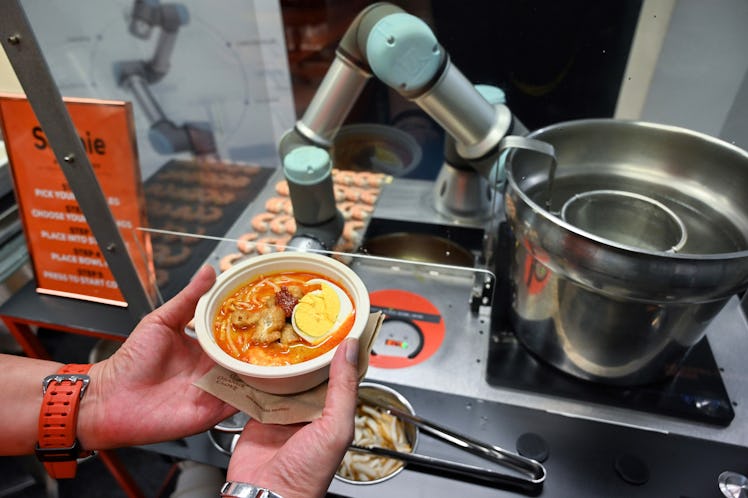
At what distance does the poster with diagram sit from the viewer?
1171mm

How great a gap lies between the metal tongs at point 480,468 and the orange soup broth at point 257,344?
27cm

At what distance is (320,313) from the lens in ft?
2.24

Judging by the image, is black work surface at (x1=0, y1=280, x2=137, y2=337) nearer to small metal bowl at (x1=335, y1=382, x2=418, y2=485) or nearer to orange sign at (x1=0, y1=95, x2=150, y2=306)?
orange sign at (x1=0, y1=95, x2=150, y2=306)

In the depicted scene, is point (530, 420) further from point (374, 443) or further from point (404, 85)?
point (404, 85)

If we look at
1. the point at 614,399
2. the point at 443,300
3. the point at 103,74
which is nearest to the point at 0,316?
the point at 103,74

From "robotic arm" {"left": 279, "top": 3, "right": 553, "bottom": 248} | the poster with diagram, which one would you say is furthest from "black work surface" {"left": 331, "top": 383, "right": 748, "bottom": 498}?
the poster with diagram

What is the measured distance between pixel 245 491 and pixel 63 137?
0.69m

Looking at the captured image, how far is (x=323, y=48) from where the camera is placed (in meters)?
1.29

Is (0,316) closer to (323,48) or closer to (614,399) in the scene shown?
(323,48)

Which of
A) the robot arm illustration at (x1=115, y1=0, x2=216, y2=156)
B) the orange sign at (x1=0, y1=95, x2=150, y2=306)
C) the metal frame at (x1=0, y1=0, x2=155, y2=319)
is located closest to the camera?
the metal frame at (x1=0, y1=0, x2=155, y2=319)

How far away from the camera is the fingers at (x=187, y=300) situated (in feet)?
2.63

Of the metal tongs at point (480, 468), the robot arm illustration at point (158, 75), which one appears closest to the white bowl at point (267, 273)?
the metal tongs at point (480, 468)

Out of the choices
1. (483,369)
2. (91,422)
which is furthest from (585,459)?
(91,422)

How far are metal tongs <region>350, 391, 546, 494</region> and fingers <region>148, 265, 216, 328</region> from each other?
38 cm
